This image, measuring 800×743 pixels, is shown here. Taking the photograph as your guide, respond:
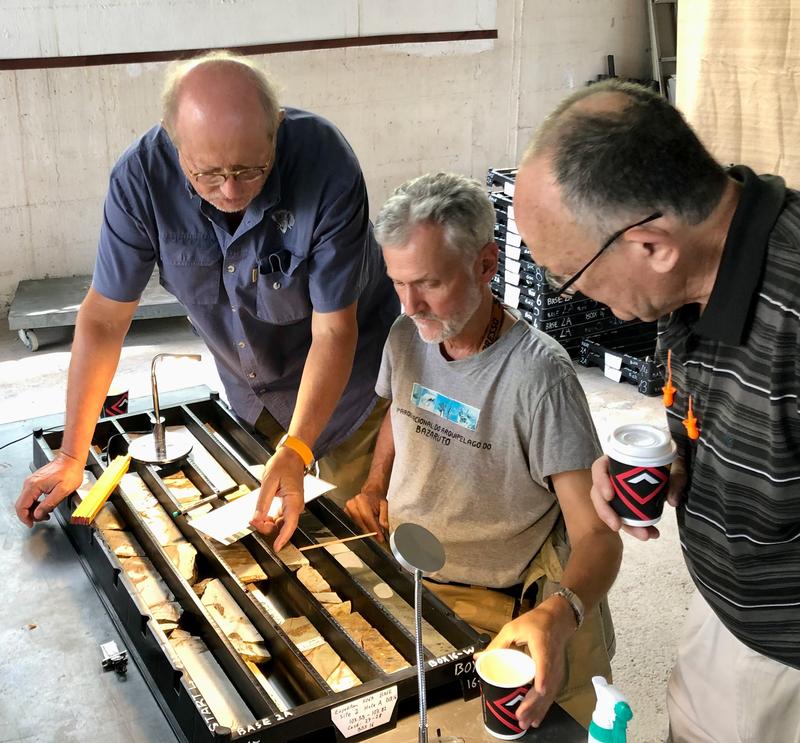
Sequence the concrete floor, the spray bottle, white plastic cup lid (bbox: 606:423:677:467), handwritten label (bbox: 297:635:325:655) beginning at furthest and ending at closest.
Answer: the concrete floor → handwritten label (bbox: 297:635:325:655) → white plastic cup lid (bbox: 606:423:677:467) → the spray bottle

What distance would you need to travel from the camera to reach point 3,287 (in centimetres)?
583

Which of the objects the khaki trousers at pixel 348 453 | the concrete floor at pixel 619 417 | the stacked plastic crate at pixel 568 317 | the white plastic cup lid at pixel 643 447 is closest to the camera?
the white plastic cup lid at pixel 643 447

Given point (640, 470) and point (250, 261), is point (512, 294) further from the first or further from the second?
point (640, 470)

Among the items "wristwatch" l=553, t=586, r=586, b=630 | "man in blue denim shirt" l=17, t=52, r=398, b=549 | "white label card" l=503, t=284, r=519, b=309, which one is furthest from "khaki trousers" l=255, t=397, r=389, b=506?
"white label card" l=503, t=284, r=519, b=309

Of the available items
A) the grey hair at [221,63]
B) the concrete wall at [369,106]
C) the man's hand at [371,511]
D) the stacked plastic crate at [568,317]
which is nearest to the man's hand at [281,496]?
the man's hand at [371,511]

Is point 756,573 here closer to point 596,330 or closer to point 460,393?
point 460,393

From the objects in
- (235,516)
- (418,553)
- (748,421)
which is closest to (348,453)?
(235,516)

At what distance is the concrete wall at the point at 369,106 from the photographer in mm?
5625

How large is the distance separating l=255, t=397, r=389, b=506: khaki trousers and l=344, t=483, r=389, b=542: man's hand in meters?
0.37

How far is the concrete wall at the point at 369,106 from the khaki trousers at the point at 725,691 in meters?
4.97

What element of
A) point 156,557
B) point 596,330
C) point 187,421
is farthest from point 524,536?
Result: point 596,330

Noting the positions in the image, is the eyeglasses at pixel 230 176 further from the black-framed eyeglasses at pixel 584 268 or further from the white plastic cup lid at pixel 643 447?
the white plastic cup lid at pixel 643 447

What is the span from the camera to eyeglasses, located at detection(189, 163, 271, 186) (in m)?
2.07

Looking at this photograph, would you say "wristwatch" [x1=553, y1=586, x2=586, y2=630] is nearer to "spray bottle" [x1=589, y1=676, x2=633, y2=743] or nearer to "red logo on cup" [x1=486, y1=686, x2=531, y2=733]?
"red logo on cup" [x1=486, y1=686, x2=531, y2=733]
